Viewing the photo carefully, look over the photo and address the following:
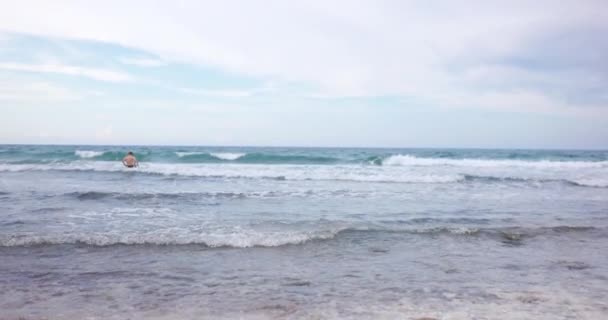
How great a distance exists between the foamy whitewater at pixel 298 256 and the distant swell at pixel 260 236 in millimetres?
35

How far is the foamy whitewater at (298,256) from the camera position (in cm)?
452

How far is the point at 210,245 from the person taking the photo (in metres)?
7.14

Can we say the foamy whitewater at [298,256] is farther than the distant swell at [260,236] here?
No

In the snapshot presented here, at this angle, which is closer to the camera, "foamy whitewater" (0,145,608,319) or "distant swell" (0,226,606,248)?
"foamy whitewater" (0,145,608,319)

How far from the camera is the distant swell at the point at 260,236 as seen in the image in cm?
718

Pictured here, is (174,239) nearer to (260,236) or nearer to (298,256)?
(260,236)

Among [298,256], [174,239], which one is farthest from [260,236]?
[174,239]

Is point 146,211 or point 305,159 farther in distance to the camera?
point 305,159

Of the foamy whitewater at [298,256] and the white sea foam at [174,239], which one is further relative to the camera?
the white sea foam at [174,239]

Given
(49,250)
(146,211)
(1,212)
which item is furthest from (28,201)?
(49,250)

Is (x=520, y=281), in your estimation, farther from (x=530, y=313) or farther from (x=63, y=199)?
(x=63, y=199)

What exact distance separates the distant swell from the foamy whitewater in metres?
0.03

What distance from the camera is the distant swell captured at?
718cm

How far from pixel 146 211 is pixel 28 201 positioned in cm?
381
